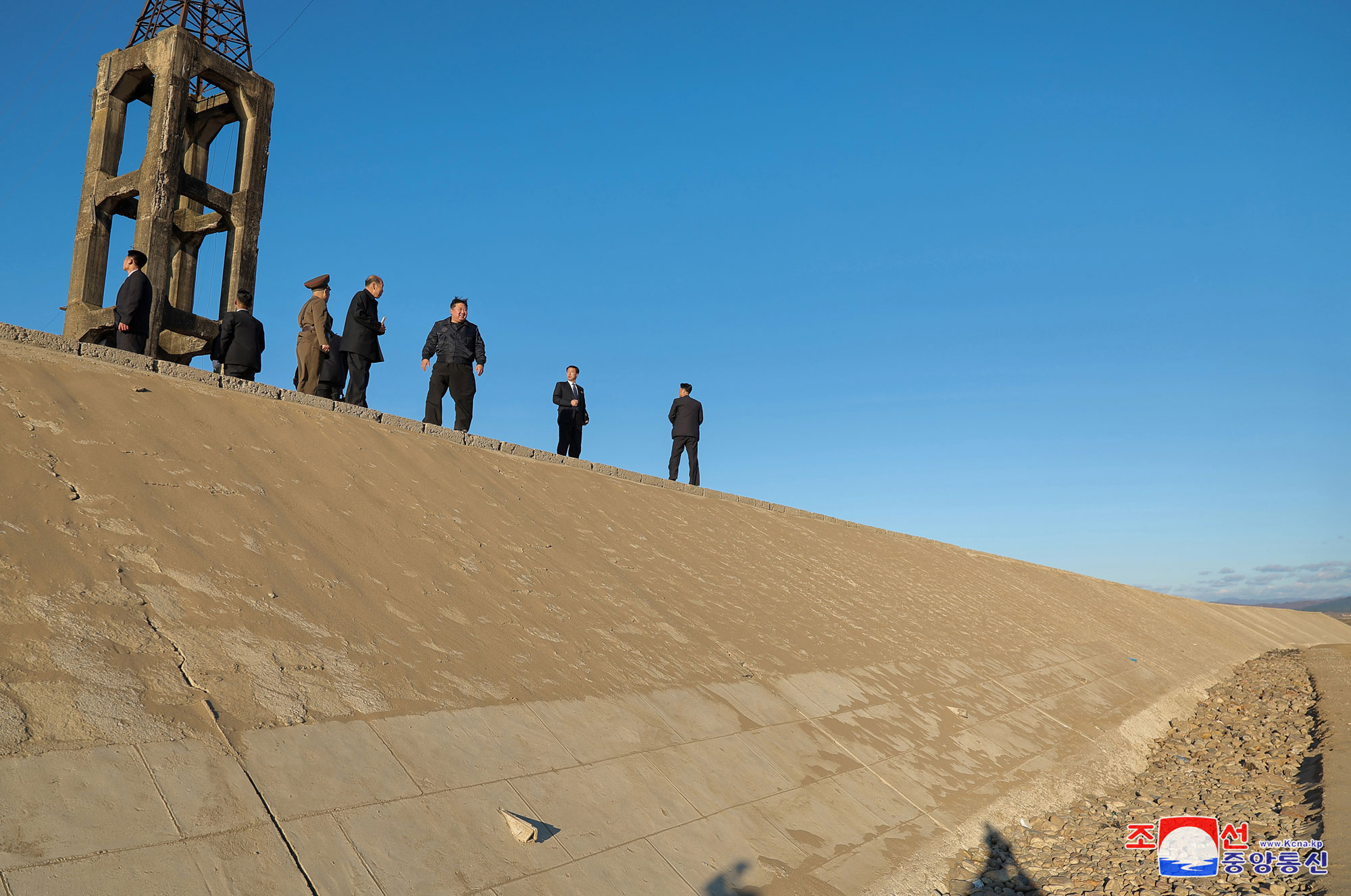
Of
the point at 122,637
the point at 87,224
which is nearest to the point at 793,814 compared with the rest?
the point at 122,637

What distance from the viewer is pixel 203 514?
479cm

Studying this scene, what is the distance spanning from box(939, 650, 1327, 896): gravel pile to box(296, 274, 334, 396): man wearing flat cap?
756 cm

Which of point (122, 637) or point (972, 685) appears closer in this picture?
point (122, 637)

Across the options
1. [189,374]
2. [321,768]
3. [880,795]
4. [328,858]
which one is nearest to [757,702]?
[880,795]

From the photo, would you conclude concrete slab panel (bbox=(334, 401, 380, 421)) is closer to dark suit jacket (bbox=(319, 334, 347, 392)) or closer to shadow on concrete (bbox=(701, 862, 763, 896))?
dark suit jacket (bbox=(319, 334, 347, 392))

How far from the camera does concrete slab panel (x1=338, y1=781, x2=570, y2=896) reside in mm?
3182

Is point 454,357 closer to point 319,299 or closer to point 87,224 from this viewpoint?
point 319,299

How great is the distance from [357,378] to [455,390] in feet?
3.43

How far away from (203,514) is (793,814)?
3.79m

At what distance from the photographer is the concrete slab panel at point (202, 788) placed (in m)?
2.93

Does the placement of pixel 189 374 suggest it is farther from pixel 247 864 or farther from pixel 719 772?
pixel 719 772


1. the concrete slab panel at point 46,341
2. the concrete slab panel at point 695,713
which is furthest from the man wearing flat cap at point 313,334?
the concrete slab panel at point 695,713

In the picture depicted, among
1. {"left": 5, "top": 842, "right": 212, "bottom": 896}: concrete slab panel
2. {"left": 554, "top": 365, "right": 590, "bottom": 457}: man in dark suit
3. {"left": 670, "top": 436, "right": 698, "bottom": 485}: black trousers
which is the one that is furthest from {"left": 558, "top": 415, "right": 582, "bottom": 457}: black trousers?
{"left": 5, "top": 842, "right": 212, "bottom": 896}: concrete slab panel

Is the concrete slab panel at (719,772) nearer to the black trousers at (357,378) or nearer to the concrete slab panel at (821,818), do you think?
the concrete slab panel at (821,818)
